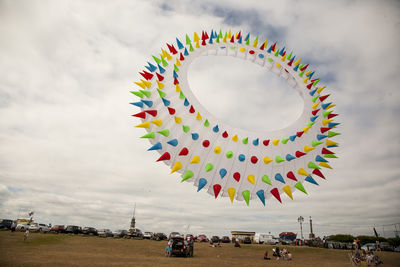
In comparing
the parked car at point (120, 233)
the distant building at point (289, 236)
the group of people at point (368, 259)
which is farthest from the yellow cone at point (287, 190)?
the distant building at point (289, 236)

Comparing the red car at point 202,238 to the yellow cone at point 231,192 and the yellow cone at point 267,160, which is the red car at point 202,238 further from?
the yellow cone at point 267,160

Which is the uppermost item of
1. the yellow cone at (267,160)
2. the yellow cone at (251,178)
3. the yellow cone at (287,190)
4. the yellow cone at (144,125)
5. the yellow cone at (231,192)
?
the yellow cone at (144,125)

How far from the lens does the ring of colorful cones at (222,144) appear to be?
28.1 ft

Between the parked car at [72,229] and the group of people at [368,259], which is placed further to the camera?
the parked car at [72,229]

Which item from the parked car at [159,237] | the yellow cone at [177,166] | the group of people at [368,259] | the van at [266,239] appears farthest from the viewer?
the van at [266,239]

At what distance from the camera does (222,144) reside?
889cm

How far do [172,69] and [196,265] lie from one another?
575 inches

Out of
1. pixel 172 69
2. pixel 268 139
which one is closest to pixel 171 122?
pixel 172 69

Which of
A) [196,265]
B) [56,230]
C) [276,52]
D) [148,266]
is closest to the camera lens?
[276,52]

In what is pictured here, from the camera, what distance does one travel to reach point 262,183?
8758mm

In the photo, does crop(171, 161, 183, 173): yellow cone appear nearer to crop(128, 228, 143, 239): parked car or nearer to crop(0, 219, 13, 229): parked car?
crop(128, 228, 143, 239): parked car

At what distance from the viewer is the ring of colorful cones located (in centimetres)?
855

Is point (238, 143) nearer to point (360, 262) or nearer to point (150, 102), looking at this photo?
point (150, 102)

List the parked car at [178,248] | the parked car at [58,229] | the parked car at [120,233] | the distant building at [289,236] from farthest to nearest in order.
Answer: the distant building at [289,236] → the parked car at [120,233] → the parked car at [58,229] → the parked car at [178,248]
